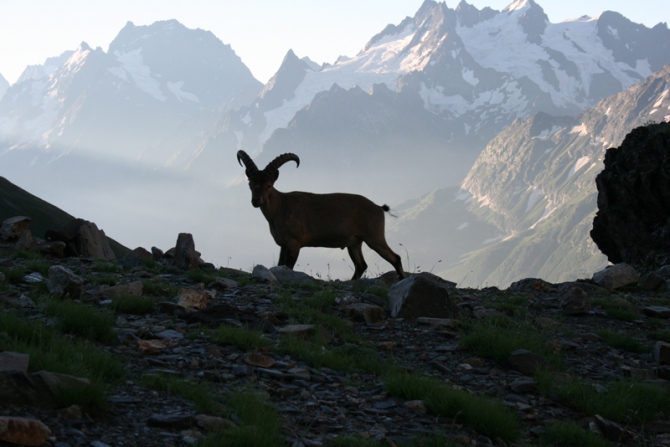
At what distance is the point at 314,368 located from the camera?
6.65m

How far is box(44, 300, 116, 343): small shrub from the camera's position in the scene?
6551 mm

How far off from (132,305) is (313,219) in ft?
28.0

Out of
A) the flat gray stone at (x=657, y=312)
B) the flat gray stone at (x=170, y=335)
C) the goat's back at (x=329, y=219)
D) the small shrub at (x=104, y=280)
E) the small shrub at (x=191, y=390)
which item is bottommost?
the small shrub at (x=191, y=390)

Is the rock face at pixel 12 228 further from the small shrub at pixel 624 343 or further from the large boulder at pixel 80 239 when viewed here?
the small shrub at pixel 624 343

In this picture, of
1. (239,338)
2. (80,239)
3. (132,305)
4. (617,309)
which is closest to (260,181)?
(80,239)

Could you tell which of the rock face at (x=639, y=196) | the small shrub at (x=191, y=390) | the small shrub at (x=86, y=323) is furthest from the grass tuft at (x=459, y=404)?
the rock face at (x=639, y=196)

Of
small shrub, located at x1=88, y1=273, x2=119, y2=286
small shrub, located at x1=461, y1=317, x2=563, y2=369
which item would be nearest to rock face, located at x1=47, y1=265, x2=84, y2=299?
small shrub, located at x1=88, y1=273, x2=119, y2=286

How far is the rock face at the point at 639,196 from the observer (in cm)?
2094

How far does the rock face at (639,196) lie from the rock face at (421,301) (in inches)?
531

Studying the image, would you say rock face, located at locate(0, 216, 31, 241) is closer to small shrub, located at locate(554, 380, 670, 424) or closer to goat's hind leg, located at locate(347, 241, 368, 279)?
goat's hind leg, located at locate(347, 241, 368, 279)

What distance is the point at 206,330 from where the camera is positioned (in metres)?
7.43

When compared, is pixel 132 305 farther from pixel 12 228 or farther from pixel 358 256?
pixel 358 256

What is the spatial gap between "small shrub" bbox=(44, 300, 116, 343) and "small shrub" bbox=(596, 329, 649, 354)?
22.3 feet

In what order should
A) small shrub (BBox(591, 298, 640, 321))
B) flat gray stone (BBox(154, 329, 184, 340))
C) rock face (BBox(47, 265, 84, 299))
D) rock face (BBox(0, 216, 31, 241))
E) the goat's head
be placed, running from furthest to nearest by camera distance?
the goat's head < rock face (BBox(0, 216, 31, 241)) < small shrub (BBox(591, 298, 640, 321)) < rock face (BBox(47, 265, 84, 299)) < flat gray stone (BBox(154, 329, 184, 340))
